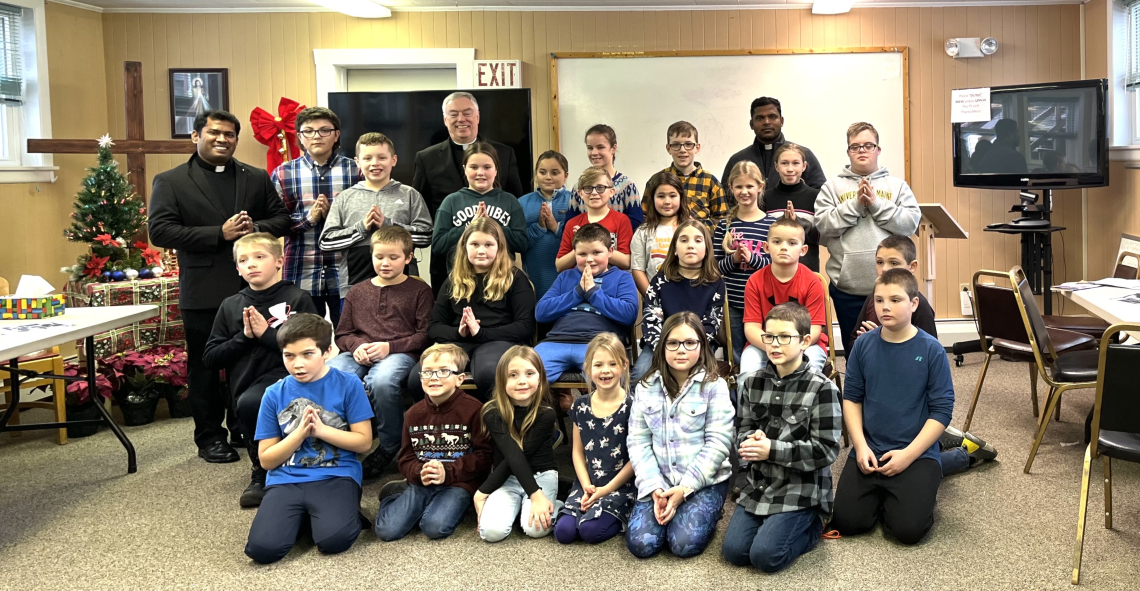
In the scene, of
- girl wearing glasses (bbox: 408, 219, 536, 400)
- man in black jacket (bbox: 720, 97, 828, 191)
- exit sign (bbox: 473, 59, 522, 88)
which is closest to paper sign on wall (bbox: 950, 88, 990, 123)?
man in black jacket (bbox: 720, 97, 828, 191)

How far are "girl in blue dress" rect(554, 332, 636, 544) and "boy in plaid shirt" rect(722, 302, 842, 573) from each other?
0.37 m

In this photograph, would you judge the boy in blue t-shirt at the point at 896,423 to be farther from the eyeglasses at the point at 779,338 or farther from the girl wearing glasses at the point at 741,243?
the girl wearing glasses at the point at 741,243

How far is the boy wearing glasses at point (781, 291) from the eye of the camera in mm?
3453

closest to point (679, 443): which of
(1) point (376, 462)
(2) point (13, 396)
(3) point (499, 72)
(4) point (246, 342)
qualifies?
(1) point (376, 462)

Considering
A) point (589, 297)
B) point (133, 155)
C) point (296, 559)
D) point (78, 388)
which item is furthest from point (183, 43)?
point (296, 559)

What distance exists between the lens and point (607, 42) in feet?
20.3

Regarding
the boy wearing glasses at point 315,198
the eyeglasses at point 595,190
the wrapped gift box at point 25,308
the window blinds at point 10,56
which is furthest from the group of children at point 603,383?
the window blinds at point 10,56

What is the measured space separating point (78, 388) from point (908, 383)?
12.7 ft

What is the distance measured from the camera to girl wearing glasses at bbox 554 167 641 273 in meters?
3.95

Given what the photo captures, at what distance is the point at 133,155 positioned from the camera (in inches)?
214

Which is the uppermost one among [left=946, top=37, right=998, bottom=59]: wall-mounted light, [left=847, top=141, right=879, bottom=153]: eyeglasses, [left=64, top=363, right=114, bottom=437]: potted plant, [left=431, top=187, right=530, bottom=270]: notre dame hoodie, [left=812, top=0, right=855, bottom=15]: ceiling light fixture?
[left=812, top=0, right=855, bottom=15]: ceiling light fixture

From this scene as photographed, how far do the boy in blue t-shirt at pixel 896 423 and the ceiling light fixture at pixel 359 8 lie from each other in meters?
4.01

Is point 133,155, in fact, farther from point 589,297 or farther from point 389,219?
point 589,297

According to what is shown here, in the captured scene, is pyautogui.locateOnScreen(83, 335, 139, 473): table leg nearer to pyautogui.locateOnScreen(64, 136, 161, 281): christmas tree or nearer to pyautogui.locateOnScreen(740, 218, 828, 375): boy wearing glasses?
pyautogui.locateOnScreen(64, 136, 161, 281): christmas tree
